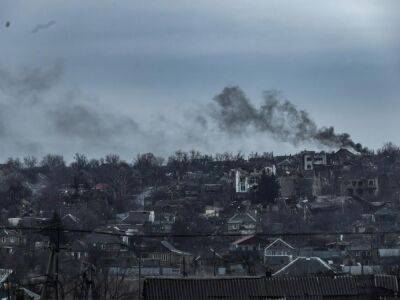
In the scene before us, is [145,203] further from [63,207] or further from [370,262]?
[370,262]

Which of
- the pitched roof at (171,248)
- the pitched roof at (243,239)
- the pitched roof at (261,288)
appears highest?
the pitched roof at (243,239)

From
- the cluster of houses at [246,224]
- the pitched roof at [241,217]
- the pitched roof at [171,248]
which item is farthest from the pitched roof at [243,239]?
the pitched roof at [241,217]

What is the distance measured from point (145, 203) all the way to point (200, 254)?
27155mm

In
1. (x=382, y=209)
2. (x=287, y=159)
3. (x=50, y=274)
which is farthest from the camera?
(x=287, y=159)

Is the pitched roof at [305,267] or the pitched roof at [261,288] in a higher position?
the pitched roof at [305,267]

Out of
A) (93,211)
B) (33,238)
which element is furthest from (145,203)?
(33,238)

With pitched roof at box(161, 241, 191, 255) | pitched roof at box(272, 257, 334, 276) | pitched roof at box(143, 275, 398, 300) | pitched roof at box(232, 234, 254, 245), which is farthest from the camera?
pitched roof at box(232, 234, 254, 245)

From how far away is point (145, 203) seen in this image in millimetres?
80875

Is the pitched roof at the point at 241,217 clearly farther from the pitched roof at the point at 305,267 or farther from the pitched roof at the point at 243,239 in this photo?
the pitched roof at the point at 305,267

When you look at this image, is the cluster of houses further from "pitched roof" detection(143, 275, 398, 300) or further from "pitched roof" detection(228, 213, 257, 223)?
"pitched roof" detection(143, 275, 398, 300)

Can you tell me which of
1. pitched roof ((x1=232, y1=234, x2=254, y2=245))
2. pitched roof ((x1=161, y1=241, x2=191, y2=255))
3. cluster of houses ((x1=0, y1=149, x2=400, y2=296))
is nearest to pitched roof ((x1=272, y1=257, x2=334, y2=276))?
cluster of houses ((x1=0, y1=149, x2=400, y2=296))

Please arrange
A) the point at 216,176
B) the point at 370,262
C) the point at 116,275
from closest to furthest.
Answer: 1. the point at 116,275
2. the point at 370,262
3. the point at 216,176

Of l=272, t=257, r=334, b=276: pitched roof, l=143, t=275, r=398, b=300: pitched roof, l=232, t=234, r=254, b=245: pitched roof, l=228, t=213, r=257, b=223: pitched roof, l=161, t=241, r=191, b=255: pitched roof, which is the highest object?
l=228, t=213, r=257, b=223: pitched roof

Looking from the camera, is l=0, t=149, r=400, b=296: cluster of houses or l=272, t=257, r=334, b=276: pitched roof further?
l=0, t=149, r=400, b=296: cluster of houses
